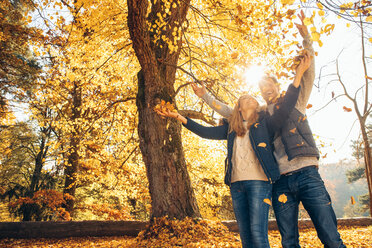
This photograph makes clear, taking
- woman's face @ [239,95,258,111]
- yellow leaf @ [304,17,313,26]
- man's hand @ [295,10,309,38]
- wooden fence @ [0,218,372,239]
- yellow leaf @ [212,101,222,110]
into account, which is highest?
man's hand @ [295,10,309,38]

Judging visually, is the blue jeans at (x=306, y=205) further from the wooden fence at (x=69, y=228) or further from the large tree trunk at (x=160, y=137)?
the wooden fence at (x=69, y=228)

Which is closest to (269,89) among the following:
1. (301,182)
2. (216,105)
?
(216,105)

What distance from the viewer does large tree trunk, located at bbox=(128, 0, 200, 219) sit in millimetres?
3824

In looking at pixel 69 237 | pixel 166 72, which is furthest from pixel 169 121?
pixel 69 237

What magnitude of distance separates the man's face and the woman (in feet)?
0.58

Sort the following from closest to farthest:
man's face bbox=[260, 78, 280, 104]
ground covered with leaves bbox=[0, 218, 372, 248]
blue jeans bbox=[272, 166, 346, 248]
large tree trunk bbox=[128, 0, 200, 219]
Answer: blue jeans bbox=[272, 166, 346, 248] < man's face bbox=[260, 78, 280, 104] < ground covered with leaves bbox=[0, 218, 372, 248] < large tree trunk bbox=[128, 0, 200, 219]

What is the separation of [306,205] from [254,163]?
0.49 m

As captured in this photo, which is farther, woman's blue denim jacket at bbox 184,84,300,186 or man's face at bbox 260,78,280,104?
man's face at bbox 260,78,280,104

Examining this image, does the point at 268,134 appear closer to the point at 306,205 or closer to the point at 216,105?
the point at 306,205

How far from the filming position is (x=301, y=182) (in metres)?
1.84

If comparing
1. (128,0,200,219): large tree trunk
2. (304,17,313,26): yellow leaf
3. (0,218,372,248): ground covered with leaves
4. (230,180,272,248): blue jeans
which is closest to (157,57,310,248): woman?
(230,180,272,248): blue jeans

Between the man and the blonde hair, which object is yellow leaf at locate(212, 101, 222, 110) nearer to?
the blonde hair

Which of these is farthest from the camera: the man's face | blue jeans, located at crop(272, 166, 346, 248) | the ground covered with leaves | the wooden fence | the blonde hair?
the wooden fence

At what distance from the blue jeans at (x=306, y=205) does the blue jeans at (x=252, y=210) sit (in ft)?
0.41
